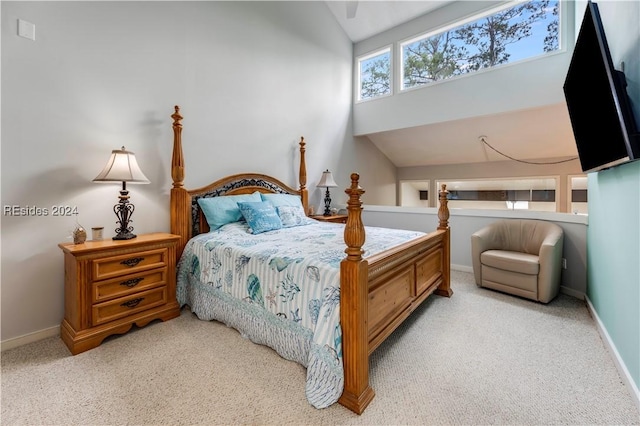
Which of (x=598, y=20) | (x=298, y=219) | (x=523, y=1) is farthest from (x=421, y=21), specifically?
(x=298, y=219)

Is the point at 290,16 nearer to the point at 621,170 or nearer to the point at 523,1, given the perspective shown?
the point at 523,1

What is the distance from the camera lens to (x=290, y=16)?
13.9 feet

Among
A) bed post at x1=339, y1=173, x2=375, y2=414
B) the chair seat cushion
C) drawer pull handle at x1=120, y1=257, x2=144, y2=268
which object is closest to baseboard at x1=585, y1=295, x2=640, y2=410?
the chair seat cushion

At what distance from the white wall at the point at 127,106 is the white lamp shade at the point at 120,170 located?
0.30 m

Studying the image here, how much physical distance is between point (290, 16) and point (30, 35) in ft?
10.3

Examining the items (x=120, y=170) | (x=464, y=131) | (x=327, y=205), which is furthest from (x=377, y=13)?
(x=120, y=170)

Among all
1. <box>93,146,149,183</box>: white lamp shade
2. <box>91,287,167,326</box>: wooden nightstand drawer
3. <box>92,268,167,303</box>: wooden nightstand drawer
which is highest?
<box>93,146,149,183</box>: white lamp shade

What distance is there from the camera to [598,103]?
178 centimetres

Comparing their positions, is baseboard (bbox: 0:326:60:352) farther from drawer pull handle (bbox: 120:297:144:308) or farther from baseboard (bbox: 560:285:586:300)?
baseboard (bbox: 560:285:586:300)

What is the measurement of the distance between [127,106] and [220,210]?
4.07ft

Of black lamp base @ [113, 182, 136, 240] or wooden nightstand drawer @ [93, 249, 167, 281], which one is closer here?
wooden nightstand drawer @ [93, 249, 167, 281]

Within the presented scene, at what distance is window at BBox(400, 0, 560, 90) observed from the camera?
3723 mm

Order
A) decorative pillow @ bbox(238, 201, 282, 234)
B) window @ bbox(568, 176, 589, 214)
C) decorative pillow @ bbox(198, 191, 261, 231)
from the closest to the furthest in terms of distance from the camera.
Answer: decorative pillow @ bbox(238, 201, 282, 234) → decorative pillow @ bbox(198, 191, 261, 231) → window @ bbox(568, 176, 589, 214)

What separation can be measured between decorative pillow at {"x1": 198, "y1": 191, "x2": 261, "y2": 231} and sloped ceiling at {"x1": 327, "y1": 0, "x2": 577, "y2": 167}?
330cm
